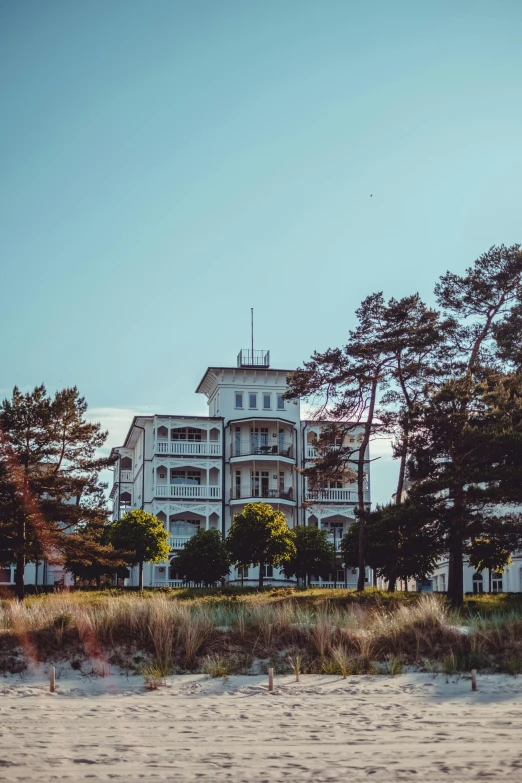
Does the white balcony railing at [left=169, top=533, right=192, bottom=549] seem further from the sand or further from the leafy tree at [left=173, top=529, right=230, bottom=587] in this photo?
the sand

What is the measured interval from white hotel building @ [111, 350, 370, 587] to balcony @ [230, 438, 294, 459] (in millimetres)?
61

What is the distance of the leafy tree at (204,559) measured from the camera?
143 feet

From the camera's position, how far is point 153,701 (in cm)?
1858

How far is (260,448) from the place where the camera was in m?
61.0

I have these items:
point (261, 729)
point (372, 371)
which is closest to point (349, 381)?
point (372, 371)

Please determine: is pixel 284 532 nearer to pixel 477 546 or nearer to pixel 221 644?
pixel 477 546

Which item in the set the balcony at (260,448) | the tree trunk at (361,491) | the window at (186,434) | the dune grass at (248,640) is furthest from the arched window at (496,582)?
the dune grass at (248,640)

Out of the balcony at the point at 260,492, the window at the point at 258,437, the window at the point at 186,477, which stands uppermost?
the window at the point at 258,437

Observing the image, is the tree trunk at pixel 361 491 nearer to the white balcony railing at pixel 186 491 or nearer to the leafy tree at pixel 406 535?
the leafy tree at pixel 406 535

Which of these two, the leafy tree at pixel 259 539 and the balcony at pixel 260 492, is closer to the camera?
the leafy tree at pixel 259 539

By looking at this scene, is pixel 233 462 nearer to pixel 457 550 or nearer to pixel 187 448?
pixel 187 448

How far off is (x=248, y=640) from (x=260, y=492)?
38.7 m

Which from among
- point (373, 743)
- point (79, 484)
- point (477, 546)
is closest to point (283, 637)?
point (373, 743)

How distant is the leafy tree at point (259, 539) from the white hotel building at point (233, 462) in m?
17.7
